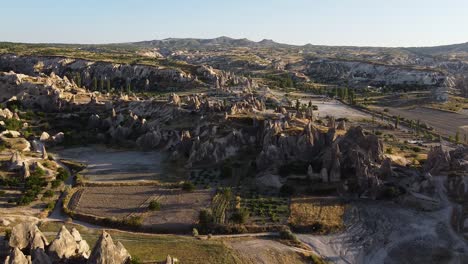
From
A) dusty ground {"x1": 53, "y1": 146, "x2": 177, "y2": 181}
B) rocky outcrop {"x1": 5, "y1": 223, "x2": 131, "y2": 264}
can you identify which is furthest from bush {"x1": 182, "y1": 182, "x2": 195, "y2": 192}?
rocky outcrop {"x1": 5, "y1": 223, "x2": 131, "y2": 264}

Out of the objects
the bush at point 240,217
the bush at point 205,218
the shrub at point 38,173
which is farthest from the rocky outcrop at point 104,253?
the shrub at point 38,173

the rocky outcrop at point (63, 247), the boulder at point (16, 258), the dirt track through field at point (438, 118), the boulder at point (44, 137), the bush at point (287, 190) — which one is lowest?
the dirt track through field at point (438, 118)

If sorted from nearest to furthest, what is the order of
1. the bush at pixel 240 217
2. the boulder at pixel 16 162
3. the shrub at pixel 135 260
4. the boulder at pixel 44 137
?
the shrub at pixel 135 260 → the bush at pixel 240 217 → the boulder at pixel 16 162 → the boulder at pixel 44 137

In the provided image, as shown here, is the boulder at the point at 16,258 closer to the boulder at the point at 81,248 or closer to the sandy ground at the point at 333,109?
the boulder at the point at 81,248

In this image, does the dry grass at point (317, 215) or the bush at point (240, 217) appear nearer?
the dry grass at point (317, 215)

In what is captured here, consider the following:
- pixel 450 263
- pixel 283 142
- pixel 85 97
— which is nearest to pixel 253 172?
pixel 283 142

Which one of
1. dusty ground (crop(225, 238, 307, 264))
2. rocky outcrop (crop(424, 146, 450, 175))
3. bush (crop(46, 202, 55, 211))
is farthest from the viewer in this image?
rocky outcrop (crop(424, 146, 450, 175))

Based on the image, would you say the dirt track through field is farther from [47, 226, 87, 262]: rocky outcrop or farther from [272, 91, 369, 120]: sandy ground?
[47, 226, 87, 262]: rocky outcrop

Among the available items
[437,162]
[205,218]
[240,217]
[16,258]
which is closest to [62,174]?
[205,218]
